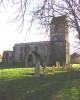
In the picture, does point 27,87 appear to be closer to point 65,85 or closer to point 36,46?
point 65,85

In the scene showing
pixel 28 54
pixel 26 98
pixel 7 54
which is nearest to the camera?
pixel 26 98

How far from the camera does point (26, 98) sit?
1539cm

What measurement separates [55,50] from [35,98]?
5276 centimetres

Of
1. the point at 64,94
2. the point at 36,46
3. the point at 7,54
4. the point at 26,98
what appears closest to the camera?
the point at 26,98

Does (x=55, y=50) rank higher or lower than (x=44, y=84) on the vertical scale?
higher

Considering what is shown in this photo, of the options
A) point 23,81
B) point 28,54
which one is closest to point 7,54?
point 28,54

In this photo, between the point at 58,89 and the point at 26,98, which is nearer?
the point at 26,98

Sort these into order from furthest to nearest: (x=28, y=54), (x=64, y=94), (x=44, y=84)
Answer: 1. (x=28, y=54)
2. (x=44, y=84)
3. (x=64, y=94)

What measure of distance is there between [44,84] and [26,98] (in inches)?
149

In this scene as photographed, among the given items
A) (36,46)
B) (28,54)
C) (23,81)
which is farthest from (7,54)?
(23,81)

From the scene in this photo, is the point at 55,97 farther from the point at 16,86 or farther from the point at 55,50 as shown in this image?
the point at 55,50

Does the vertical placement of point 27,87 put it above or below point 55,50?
below

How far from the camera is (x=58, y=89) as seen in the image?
1773 cm

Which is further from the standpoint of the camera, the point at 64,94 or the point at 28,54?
the point at 28,54
